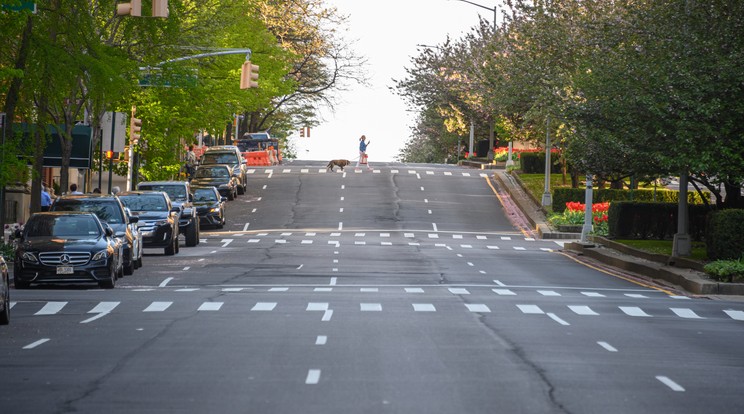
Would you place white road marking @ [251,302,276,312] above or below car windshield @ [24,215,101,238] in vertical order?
below

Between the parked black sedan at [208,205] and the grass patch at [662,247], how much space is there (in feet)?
53.5

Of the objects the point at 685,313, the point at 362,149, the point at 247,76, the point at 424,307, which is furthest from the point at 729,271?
the point at 362,149

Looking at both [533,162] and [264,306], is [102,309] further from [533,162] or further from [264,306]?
[533,162]

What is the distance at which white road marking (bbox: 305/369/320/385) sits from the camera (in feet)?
42.3

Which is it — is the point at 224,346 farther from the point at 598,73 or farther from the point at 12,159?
the point at 598,73

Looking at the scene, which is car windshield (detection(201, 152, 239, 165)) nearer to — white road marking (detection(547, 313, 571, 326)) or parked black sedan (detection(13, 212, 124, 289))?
parked black sedan (detection(13, 212, 124, 289))

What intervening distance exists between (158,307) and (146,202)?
16.5 metres

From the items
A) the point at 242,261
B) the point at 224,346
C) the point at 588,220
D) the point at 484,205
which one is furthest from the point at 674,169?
the point at 484,205

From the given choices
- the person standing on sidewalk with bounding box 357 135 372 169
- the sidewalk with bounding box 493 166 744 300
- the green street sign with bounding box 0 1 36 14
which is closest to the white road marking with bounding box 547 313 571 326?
the sidewalk with bounding box 493 166 744 300

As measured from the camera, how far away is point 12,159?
1135 inches

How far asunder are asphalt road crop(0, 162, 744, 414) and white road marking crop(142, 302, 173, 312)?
0.09 meters

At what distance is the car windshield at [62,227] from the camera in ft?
87.4

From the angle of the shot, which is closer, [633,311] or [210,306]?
[210,306]

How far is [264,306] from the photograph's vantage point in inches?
865
